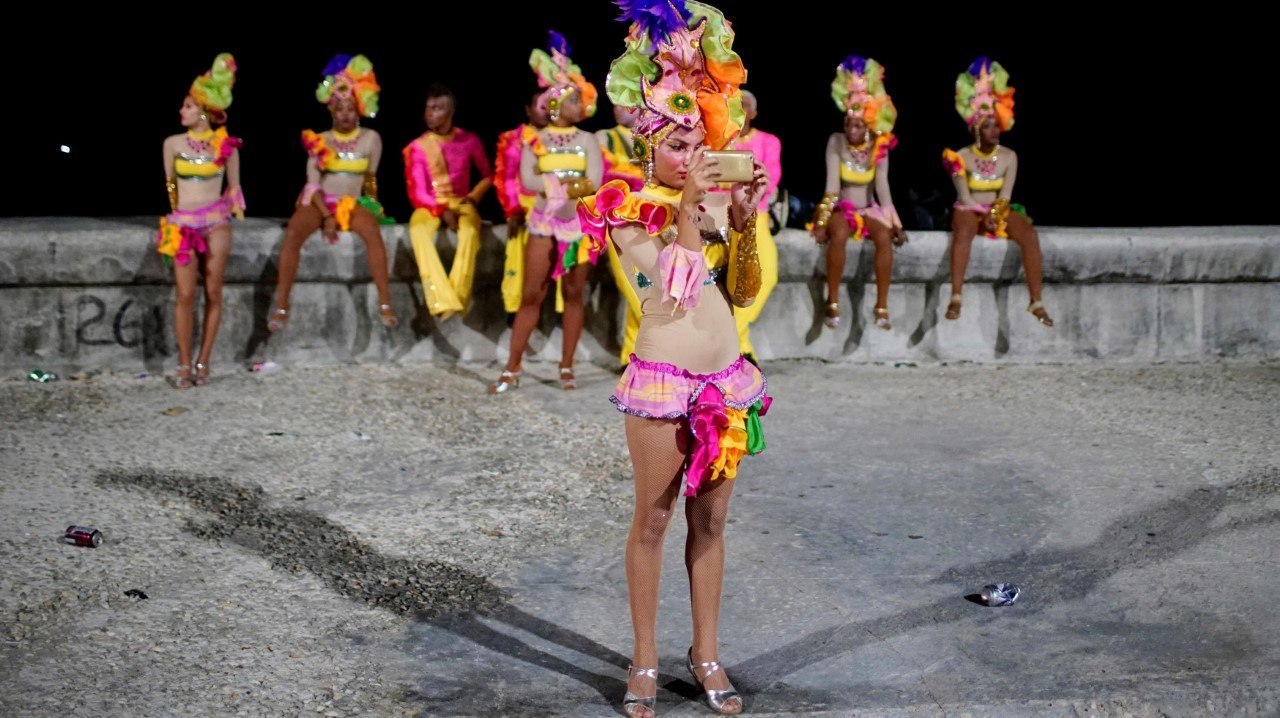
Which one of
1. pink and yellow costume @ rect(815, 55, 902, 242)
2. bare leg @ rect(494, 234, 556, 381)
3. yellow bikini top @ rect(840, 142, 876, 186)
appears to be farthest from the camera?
yellow bikini top @ rect(840, 142, 876, 186)

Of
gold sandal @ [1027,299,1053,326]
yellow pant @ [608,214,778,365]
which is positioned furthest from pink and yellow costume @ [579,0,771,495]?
gold sandal @ [1027,299,1053,326]

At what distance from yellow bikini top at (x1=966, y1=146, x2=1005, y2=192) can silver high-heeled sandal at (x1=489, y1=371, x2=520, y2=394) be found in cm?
308

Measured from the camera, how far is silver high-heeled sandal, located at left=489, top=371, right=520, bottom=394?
7.37 metres

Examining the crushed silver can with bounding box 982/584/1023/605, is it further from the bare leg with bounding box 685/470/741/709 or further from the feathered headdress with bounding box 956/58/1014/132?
the feathered headdress with bounding box 956/58/1014/132

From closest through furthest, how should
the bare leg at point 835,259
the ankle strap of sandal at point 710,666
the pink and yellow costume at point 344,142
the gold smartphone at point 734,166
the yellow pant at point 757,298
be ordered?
the gold smartphone at point 734,166 → the ankle strap of sandal at point 710,666 → the yellow pant at point 757,298 → the pink and yellow costume at point 344,142 → the bare leg at point 835,259

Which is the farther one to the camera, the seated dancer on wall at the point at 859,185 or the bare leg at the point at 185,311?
the seated dancer on wall at the point at 859,185

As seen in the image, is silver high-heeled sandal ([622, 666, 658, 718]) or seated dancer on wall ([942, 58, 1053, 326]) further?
seated dancer on wall ([942, 58, 1053, 326])

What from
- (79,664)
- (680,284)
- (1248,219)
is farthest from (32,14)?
(1248,219)

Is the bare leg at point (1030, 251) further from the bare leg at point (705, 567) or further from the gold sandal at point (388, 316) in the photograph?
the bare leg at point (705, 567)

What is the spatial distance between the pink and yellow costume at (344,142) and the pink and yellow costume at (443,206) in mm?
282

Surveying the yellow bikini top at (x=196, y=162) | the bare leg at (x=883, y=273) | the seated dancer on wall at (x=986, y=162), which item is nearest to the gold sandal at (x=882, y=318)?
the bare leg at (x=883, y=273)

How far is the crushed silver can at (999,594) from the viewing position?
14.3 ft

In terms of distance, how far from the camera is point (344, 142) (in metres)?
8.02

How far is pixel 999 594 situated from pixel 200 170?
16.5 feet
